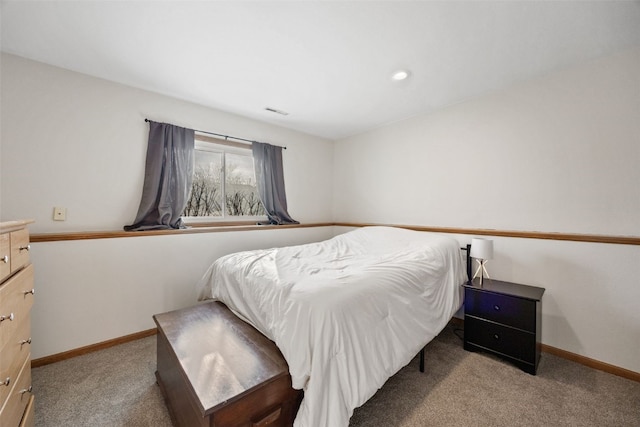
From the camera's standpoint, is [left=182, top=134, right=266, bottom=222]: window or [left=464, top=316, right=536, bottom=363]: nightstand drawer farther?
[left=182, top=134, right=266, bottom=222]: window

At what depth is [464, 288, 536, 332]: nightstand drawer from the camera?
5.79 feet

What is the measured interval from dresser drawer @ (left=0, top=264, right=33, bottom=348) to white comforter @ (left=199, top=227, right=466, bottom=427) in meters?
0.97

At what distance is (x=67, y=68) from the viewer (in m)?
1.99

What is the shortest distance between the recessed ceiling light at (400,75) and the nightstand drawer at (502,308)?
6.19ft

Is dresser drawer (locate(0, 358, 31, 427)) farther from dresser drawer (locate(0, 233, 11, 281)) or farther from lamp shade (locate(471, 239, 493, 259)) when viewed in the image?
lamp shade (locate(471, 239, 493, 259))

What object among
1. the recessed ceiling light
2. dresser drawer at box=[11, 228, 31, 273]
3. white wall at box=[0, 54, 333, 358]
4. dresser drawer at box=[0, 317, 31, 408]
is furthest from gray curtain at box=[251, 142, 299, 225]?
dresser drawer at box=[0, 317, 31, 408]

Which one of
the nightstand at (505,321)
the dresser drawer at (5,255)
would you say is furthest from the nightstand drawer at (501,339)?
the dresser drawer at (5,255)

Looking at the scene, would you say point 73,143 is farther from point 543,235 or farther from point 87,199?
point 543,235

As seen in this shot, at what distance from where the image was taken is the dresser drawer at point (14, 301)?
96 cm

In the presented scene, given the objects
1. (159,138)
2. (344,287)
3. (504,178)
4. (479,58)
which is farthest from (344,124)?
(344,287)

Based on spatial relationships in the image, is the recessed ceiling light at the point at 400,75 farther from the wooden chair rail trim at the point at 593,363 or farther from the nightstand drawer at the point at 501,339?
the wooden chair rail trim at the point at 593,363

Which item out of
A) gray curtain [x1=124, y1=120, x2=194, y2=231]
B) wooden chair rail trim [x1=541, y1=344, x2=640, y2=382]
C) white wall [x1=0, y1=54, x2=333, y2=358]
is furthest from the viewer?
gray curtain [x1=124, y1=120, x2=194, y2=231]

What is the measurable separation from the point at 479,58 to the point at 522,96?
722 millimetres

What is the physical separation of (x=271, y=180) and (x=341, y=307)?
233cm
